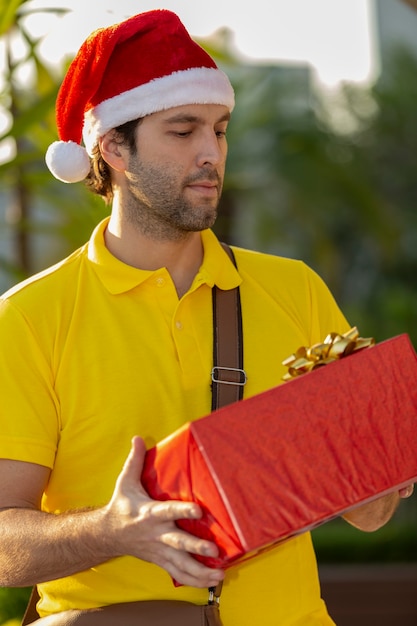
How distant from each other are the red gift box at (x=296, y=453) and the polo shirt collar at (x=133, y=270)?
0.54m

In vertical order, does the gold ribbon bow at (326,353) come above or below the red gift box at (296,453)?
above

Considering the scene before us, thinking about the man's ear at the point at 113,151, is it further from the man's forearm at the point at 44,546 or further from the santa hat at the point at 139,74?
the man's forearm at the point at 44,546

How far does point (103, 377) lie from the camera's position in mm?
2227

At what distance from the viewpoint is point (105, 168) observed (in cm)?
260

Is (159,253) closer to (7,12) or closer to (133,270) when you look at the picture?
(133,270)

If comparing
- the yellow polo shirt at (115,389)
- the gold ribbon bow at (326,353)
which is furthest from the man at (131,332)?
the gold ribbon bow at (326,353)

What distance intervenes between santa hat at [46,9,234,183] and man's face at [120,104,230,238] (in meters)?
0.04

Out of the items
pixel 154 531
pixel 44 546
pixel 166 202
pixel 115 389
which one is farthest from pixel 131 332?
pixel 154 531

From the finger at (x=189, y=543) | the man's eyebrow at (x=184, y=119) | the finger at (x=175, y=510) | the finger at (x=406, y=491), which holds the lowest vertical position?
the finger at (x=189, y=543)

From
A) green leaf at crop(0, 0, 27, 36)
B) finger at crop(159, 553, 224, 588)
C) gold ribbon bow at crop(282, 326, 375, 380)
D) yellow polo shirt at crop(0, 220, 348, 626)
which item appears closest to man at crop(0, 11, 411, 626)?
yellow polo shirt at crop(0, 220, 348, 626)

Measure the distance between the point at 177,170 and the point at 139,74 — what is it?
0.84 feet

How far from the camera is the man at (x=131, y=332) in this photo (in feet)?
7.09

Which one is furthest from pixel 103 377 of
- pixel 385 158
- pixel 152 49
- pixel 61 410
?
pixel 385 158

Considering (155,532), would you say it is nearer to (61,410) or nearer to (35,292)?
(61,410)
